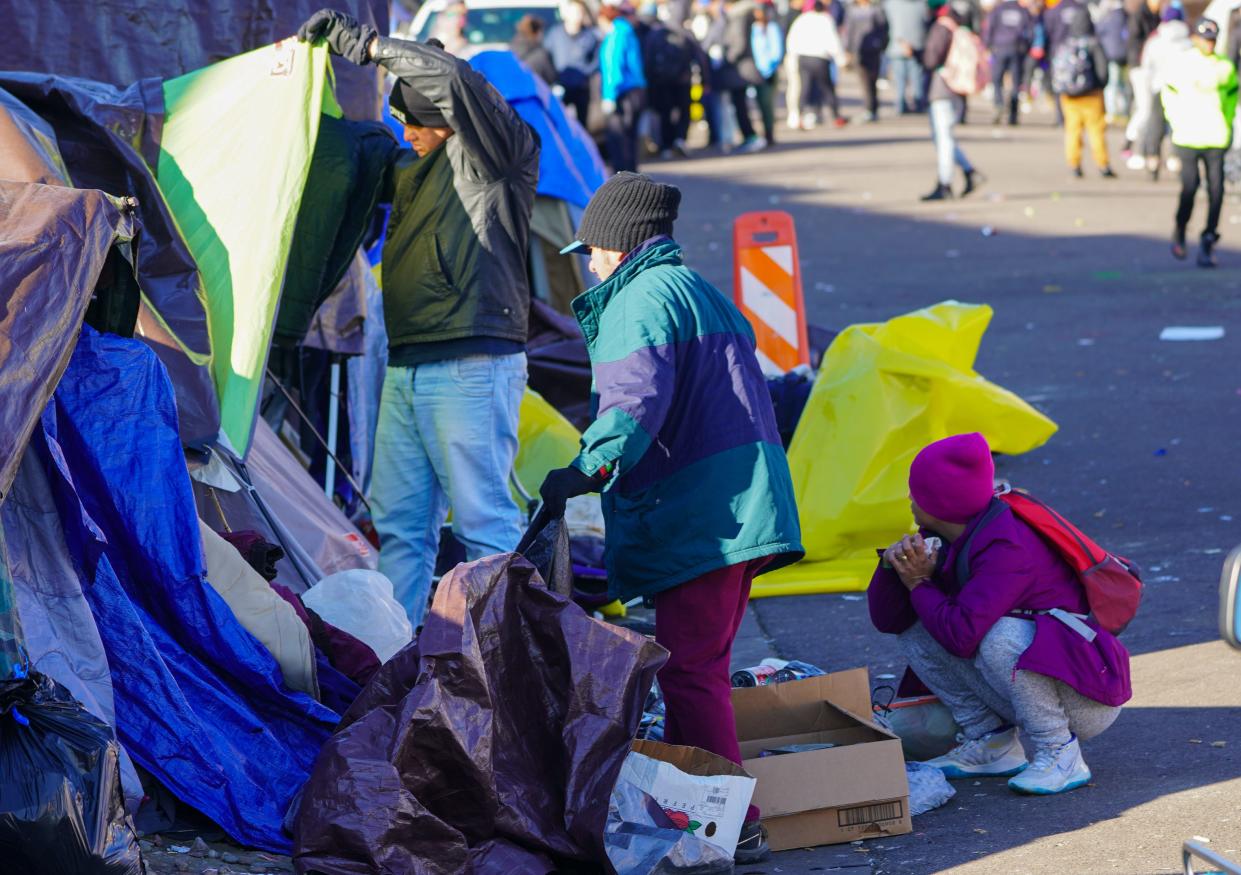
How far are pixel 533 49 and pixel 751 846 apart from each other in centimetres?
1580

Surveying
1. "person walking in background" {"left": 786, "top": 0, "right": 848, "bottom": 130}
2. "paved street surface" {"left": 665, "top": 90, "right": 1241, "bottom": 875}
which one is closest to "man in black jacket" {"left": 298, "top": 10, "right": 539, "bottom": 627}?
"paved street surface" {"left": 665, "top": 90, "right": 1241, "bottom": 875}

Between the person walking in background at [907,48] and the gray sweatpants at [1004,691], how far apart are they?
744 inches

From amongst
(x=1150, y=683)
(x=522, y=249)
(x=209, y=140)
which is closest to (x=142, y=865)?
(x=522, y=249)

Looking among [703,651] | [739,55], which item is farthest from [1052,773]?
[739,55]

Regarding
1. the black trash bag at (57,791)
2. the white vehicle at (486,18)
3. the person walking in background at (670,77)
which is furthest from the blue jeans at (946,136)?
the black trash bag at (57,791)

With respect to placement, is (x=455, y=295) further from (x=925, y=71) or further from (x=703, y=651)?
(x=925, y=71)

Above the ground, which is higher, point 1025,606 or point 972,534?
point 972,534

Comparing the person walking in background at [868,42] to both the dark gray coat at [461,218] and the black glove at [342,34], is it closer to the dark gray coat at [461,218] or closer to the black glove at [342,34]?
the black glove at [342,34]

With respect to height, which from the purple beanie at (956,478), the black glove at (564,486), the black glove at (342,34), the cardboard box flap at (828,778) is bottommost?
the cardboard box flap at (828,778)

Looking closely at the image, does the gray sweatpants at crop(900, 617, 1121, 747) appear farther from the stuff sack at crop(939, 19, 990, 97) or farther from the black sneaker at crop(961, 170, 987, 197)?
the black sneaker at crop(961, 170, 987, 197)

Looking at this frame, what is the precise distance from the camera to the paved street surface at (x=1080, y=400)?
15.3ft

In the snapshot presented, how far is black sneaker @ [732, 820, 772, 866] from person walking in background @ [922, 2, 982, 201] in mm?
13428

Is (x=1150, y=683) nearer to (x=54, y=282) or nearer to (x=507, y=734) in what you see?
(x=507, y=734)

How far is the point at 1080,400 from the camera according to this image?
33.0 feet
